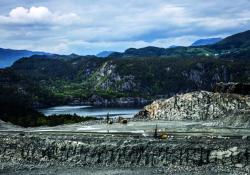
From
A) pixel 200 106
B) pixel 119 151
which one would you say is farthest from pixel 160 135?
pixel 200 106

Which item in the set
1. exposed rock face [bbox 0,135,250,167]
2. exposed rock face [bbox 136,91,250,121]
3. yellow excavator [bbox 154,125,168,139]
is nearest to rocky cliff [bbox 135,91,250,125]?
exposed rock face [bbox 136,91,250,121]

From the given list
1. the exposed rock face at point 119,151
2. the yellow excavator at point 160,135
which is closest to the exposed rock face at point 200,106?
the yellow excavator at point 160,135

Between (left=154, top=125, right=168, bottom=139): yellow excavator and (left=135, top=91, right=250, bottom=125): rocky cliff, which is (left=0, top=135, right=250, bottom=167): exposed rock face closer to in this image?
(left=154, top=125, right=168, bottom=139): yellow excavator

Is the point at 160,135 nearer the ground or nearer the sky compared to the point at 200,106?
nearer the ground

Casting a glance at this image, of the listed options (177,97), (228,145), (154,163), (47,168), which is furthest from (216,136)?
(177,97)

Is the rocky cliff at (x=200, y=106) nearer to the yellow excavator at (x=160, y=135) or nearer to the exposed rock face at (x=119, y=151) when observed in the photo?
the yellow excavator at (x=160, y=135)

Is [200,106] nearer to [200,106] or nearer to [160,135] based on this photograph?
[200,106]
